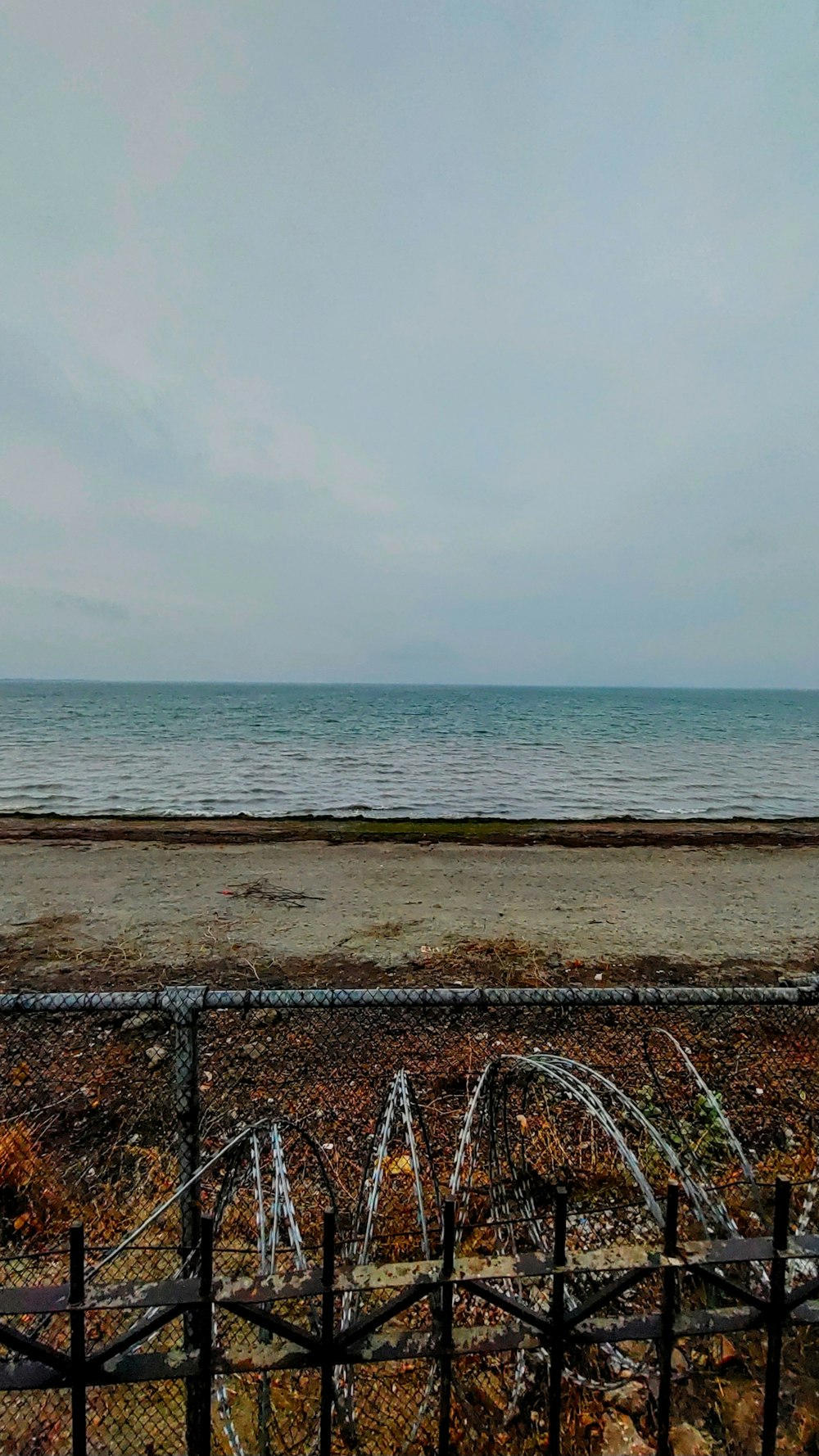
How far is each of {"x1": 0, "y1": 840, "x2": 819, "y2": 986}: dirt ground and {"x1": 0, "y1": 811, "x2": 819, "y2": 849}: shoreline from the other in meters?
0.43

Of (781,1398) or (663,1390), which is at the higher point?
(663,1390)

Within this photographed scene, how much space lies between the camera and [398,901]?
8898mm

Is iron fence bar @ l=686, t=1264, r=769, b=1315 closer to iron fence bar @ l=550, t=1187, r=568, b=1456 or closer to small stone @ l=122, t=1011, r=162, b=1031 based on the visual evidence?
iron fence bar @ l=550, t=1187, r=568, b=1456

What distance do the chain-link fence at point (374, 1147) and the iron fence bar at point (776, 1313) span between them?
10.5 inches

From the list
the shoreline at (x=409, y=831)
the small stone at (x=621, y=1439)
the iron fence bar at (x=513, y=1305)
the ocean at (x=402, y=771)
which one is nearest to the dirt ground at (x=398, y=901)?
the shoreline at (x=409, y=831)

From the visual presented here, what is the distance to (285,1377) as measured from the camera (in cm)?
238

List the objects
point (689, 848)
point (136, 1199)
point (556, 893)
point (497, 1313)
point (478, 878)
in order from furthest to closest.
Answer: point (689, 848), point (478, 878), point (556, 893), point (136, 1199), point (497, 1313)

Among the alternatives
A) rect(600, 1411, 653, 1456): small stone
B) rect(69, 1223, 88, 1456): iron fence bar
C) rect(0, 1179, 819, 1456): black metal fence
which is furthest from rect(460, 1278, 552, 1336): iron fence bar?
rect(600, 1411, 653, 1456): small stone

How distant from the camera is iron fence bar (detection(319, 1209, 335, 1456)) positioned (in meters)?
1.46

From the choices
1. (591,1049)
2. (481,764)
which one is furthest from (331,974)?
(481,764)

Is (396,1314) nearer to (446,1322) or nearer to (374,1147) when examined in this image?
(446,1322)

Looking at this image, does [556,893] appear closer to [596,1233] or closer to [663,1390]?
[596,1233]

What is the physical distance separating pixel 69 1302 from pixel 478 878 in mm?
8989

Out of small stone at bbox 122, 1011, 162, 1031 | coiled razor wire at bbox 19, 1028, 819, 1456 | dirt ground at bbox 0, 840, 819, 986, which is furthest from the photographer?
dirt ground at bbox 0, 840, 819, 986
